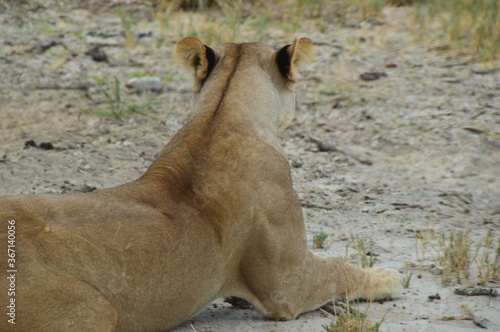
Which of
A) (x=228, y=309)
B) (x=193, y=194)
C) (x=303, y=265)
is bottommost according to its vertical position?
(x=228, y=309)

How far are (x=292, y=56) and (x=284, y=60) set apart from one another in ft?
0.28

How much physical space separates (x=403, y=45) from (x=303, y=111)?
1973 mm

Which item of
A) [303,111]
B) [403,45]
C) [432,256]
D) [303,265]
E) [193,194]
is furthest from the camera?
[403,45]

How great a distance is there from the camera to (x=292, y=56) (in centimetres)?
477

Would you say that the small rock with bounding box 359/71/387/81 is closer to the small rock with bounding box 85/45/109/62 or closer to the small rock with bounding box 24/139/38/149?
the small rock with bounding box 85/45/109/62

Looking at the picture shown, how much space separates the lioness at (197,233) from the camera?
3189mm

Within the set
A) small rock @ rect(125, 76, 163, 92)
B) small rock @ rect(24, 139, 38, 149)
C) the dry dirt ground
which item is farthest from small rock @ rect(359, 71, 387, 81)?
small rock @ rect(24, 139, 38, 149)

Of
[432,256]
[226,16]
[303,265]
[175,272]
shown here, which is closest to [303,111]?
[226,16]

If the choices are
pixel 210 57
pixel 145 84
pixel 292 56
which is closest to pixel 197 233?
pixel 210 57

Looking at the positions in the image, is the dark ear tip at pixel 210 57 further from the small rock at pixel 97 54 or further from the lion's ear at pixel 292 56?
the small rock at pixel 97 54

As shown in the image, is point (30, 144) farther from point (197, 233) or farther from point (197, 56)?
point (197, 233)

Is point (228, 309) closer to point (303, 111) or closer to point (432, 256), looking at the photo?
point (432, 256)

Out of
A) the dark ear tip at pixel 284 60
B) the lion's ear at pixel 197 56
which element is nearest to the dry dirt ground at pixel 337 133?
the lion's ear at pixel 197 56

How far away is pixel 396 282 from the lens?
4.46 metres
